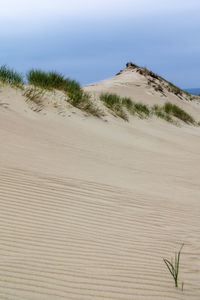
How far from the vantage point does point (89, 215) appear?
367cm

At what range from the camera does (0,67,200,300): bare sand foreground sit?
7.47ft

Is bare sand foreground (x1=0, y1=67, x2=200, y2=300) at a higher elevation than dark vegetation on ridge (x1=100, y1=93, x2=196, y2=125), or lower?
lower

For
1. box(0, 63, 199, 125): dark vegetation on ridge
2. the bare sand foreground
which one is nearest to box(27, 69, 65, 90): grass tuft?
box(0, 63, 199, 125): dark vegetation on ridge

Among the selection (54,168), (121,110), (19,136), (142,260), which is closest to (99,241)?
(142,260)

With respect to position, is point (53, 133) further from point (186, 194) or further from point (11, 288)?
point (11, 288)

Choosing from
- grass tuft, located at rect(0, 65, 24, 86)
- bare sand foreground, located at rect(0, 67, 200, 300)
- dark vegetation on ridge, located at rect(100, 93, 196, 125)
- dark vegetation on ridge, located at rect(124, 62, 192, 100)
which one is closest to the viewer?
bare sand foreground, located at rect(0, 67, 200, 300)

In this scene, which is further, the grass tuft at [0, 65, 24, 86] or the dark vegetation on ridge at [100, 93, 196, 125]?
the dark vegetation on ridge at [100, 93, 196, 125]

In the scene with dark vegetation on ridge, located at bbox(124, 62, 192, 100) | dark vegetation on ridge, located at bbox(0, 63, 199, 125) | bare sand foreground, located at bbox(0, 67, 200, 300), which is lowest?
bare sand foreground, located at bbox(0, 67, 200, 300)

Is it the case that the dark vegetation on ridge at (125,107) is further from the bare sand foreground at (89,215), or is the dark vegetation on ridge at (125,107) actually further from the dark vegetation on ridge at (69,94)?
the bare sand foreground at (89,215)

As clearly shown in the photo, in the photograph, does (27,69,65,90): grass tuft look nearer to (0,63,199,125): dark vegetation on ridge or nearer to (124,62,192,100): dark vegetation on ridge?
(0,63,199,125): dark vegetation on ridge

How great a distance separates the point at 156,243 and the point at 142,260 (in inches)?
18.3

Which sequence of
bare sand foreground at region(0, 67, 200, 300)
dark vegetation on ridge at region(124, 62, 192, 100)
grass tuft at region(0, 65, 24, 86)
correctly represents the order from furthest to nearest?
dark vegetation on ridge at region(124, 62, 192, 100), grass tuft at region(0, 65, 24, 86), bare sand foreground at region(0, 67, 200, 300)

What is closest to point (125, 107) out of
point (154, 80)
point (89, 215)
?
point (154, 80)

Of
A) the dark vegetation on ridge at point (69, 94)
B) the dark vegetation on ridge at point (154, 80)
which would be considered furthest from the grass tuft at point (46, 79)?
the dark vegetation on ridge at point (154, 80)
